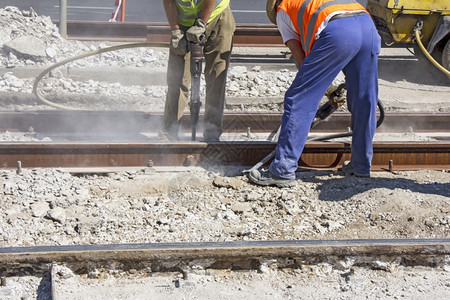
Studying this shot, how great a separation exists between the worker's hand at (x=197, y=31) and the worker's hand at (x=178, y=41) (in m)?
0.14

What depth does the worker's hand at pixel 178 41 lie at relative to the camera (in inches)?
239

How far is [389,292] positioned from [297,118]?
1.72 meters

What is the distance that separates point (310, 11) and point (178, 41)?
1418 mm

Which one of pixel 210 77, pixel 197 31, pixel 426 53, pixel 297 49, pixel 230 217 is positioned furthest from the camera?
pixel 426 53

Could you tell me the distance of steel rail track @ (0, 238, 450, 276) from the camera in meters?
4.17

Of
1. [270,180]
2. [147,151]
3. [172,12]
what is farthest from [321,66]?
[147,151]

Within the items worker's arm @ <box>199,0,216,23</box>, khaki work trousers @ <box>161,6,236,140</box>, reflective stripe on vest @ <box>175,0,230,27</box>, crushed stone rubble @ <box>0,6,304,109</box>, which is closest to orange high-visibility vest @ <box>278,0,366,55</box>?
worker's arm @ <box>199,0,216,23</box>

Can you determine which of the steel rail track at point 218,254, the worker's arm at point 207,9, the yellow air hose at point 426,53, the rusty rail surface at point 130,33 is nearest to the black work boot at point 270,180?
the steel rail track at point 218,254

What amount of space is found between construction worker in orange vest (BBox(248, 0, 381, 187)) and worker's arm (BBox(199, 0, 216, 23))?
61 centimetres

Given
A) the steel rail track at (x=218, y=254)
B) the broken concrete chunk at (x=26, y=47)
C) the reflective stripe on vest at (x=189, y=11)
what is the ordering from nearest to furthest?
the steel rail track at (x=218, y=254) → the reflective stripe on vest at (x=189, y=11) → the broken concrete chunk at (x=26, y=47)

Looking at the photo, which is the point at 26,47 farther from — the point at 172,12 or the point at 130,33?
the point at 172,12

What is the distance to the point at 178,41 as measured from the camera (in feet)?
Result: 20.0

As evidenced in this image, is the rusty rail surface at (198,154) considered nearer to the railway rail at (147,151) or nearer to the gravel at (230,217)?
the railway rail at (147,151)

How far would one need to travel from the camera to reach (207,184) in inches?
227
